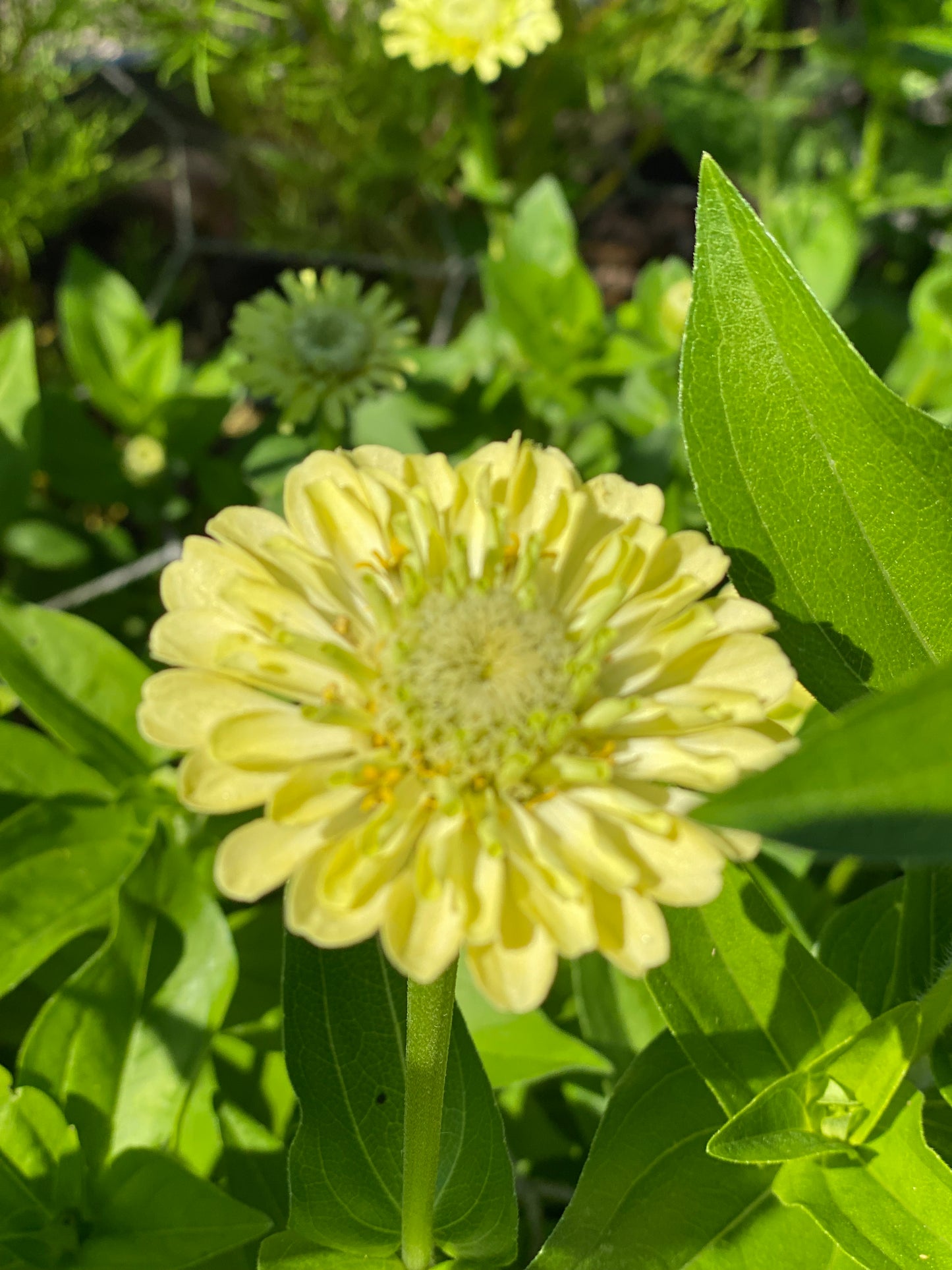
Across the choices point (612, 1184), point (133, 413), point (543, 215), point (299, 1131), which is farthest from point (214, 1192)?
point (543, 215)

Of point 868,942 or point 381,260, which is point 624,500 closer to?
point 868,942

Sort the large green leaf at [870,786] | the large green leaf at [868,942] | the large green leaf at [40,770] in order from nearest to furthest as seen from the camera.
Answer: the large green leaf at [870,786] → the large green leaf at [868,942] → the large green leaf at [40,770]

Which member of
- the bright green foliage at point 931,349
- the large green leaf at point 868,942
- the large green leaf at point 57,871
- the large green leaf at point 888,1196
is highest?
the bright green foliage at point 931,349

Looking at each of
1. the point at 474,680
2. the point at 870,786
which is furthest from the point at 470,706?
the point at 870,786

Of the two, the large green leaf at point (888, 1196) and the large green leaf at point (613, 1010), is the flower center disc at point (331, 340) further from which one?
the large green leaf at point (888, 1196)

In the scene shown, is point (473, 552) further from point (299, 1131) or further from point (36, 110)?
point (36, 110)

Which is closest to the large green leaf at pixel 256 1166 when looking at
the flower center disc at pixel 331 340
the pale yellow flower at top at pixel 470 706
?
the pale yellow flower at top at pixel 470 706

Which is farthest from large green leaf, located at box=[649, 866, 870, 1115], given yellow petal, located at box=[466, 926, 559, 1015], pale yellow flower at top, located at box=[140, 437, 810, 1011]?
yellow petal, located at box=[466, 926, 559, 1015]
